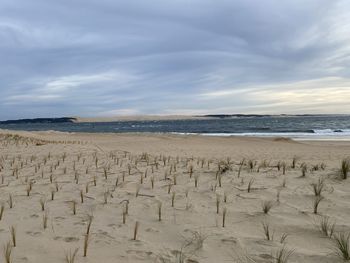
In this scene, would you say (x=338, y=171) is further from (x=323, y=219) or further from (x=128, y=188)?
(x=128, y=188)

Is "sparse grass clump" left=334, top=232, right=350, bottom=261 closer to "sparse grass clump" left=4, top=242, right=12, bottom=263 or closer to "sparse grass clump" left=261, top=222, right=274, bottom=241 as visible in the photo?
"sparse grass clump" left=261, top=222, right=274, bottom=241

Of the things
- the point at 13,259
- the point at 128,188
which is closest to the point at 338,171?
the point at 128,188

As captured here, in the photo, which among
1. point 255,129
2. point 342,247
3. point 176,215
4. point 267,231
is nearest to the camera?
point 342,247

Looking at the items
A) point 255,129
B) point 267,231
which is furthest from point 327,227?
point 255,129

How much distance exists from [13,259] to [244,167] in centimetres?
409

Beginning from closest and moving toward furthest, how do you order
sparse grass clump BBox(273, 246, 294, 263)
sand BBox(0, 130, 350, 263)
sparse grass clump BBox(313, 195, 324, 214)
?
1. sparse grass clump BBox(273, 246, 294, 263)
2. sand BBox(0, 130, 350, 263)
3. sparse grass clump BBox(313, 195, 324, 214)

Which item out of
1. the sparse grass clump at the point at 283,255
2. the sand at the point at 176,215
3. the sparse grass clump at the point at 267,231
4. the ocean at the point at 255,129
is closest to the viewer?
the sparse grass clump at the point at 283,255

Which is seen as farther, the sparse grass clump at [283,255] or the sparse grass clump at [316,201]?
the sparse grass clump at [316,201]

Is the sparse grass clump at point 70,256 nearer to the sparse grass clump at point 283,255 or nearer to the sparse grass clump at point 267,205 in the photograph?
the sparse grass clump at point 283,255

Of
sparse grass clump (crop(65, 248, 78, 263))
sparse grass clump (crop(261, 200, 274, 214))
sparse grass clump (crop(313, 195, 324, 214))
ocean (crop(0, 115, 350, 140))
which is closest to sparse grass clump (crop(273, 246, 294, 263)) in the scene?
sparse grass clump (crop(261, 200, 274, 214))

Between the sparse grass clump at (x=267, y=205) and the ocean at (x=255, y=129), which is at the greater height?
the sparse grass clump at (x=267, y=205)

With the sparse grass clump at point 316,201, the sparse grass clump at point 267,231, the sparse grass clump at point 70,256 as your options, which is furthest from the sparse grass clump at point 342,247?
the sparse grass clump at point 70,256

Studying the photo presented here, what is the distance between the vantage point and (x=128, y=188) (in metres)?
4.94

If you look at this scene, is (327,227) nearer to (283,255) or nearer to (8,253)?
(283,255)
